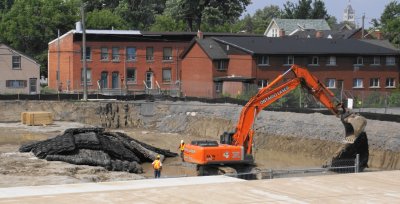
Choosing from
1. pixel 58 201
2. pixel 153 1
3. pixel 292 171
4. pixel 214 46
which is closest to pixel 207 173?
pixel 292 171

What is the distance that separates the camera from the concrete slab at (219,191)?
21.8 meters

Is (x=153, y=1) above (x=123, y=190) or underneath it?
above

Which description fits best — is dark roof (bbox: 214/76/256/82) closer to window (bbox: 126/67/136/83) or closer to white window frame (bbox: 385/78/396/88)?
window (bbox: 126/67/136/83)

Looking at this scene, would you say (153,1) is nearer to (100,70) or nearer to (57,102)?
(100,70)

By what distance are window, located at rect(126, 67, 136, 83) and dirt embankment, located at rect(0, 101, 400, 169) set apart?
18074 millimetres

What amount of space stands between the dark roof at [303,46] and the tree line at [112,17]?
24.4m

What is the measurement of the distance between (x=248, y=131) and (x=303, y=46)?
1692 inches

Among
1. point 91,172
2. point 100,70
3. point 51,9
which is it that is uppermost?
point 51,9

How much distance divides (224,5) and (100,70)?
34.5m

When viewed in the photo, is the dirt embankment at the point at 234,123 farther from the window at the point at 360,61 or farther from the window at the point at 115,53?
the window at the point at 360,61

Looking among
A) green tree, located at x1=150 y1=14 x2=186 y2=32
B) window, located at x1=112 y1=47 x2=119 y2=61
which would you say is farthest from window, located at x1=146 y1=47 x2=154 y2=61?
green tree, located at x1=150 y1=14 x2=186 y2=32

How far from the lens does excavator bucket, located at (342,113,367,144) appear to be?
34375mm

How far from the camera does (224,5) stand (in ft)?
366

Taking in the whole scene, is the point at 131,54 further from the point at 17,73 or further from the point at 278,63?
the point at 278,63
